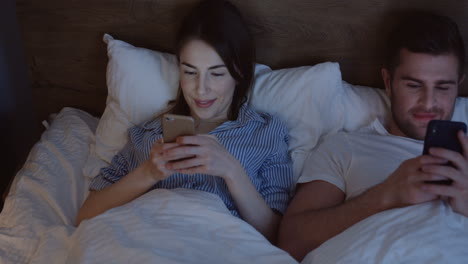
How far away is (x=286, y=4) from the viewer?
166 centimetres

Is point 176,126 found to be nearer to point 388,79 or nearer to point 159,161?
point 159,161

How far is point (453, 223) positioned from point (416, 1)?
0.80 meters

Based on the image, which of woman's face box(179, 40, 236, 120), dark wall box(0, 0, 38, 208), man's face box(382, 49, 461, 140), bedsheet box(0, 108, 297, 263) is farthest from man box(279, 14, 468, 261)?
dark wall box(0, 0, 38, 208)

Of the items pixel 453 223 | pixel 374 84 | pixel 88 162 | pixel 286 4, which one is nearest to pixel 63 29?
pixel 88 162

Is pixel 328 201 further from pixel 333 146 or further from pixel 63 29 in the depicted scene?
pixel 63 29

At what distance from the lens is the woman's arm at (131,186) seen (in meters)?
1.27

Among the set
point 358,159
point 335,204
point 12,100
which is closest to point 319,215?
point 335,204

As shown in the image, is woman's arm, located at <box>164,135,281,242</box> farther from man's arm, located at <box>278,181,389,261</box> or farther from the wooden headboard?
the wooden headboard

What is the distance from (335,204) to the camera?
4.59 ft

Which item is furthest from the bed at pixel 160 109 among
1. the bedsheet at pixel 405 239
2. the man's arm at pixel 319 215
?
the man's arm at pixel 319 215

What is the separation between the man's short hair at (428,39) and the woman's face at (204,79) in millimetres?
512

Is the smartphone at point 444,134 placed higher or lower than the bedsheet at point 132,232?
higher

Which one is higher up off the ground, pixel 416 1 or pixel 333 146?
pixel 416 1

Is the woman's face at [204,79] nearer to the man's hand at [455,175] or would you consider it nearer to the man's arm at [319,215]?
the man's arm at [319,215]
